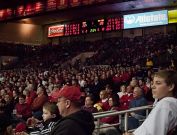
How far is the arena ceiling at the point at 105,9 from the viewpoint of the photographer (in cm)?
2512

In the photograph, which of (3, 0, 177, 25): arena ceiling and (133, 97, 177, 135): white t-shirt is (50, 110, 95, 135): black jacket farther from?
(3, 0, 177, 25): arena ceiling

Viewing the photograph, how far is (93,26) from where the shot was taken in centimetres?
2920

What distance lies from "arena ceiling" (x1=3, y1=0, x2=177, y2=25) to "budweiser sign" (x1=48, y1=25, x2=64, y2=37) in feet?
1.87

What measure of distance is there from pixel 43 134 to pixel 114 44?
22.7m

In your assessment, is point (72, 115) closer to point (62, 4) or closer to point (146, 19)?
point (62, 4)

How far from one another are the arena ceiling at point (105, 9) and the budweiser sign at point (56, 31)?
571 millimetres

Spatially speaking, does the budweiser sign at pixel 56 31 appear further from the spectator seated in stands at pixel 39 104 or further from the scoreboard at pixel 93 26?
the spectator seated in stands at pixel 39 104

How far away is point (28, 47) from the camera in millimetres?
32250

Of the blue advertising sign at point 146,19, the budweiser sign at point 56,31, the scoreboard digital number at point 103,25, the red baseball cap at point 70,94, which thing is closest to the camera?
the red baseball cap at point 70,94

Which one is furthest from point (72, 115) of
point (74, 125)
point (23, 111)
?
point (23, 111)

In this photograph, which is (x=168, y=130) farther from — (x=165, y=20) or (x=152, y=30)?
(x=152, y=30)

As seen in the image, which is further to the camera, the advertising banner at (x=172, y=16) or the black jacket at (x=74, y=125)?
the advertising banner at (x=172, y=16)

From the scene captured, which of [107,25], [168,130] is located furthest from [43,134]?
[107,25]

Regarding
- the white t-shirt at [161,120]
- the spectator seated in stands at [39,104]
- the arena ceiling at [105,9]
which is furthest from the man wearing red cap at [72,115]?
the arena ceiling at [105,9]
